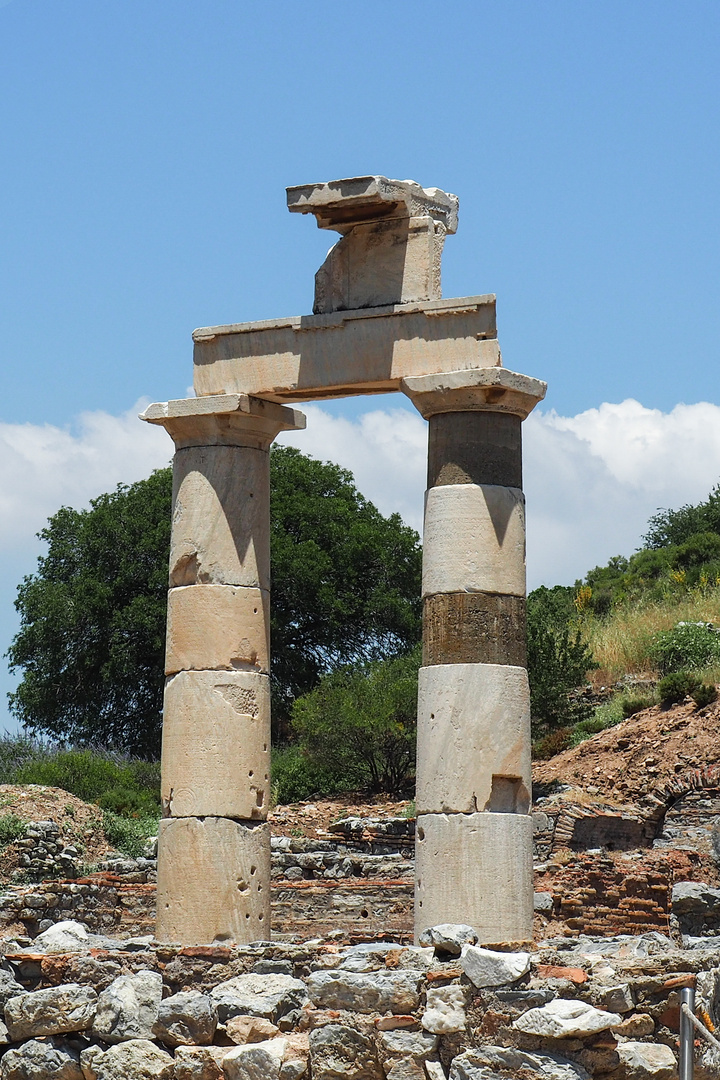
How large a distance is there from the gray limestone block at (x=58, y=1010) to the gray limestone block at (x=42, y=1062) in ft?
0.33

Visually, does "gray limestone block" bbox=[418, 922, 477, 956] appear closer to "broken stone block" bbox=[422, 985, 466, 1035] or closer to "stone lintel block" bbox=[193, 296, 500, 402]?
"broken stone block" bbox=[422, 985, 466, 1035]

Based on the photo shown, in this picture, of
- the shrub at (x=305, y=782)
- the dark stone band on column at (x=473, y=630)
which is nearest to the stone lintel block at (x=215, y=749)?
the dark stone band on column at (x=473, y=630)

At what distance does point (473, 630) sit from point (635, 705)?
1562 centimetres

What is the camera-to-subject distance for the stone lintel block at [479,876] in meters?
11.6

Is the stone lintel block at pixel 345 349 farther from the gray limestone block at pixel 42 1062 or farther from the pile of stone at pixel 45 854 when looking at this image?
the pile of stone at pixel 45 854

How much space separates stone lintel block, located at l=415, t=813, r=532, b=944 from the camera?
11.6 m

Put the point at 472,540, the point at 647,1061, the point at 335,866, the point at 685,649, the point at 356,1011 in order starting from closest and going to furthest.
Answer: the point at 647,1061 < the point at 356,1011 < the point at 472,540 < the point at 335,866 < the point at 685,649

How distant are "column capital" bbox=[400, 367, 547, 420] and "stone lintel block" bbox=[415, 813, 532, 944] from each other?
313 cm

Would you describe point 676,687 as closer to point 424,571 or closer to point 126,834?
point 126,834

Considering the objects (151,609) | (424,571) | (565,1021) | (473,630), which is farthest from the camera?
(151,609)

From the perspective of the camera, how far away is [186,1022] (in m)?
10.4

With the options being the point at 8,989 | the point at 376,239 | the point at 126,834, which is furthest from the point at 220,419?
the point at 126,834

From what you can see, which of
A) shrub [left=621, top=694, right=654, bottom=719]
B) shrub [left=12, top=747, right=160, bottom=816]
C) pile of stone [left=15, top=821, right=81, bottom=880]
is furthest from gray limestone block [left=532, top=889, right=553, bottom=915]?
shrub [left=12, top=747, right=160, bottom=816]

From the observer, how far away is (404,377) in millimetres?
12422
